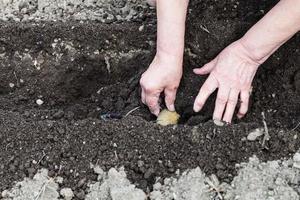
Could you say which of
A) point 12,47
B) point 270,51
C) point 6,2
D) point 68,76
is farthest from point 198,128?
point 6,2

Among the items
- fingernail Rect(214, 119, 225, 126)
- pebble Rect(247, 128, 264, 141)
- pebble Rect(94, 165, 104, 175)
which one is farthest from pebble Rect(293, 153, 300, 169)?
pebble Rect(94, 165, 104, 175)

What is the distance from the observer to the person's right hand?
2293 millimetres

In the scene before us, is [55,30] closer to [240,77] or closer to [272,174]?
[240,77]

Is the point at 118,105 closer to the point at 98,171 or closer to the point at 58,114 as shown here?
the point at 58,114

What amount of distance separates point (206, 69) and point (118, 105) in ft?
1.31

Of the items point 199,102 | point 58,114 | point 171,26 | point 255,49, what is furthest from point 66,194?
point 255,49

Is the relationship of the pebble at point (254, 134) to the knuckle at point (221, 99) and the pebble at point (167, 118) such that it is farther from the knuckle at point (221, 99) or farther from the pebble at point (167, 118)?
the pebble at point (167, 118)

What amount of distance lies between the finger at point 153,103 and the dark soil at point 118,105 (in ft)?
0.16

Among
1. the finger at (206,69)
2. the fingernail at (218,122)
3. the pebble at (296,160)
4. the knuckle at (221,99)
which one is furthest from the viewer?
the finger at (206,69)

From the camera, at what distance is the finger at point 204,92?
230 cm

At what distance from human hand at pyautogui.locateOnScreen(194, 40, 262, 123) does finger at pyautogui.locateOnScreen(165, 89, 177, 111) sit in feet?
0.37

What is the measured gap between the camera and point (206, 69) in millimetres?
2428

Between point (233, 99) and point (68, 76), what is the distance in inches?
32.2

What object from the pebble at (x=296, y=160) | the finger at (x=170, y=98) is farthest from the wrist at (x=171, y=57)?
the pebble at (x=296, y=160)
